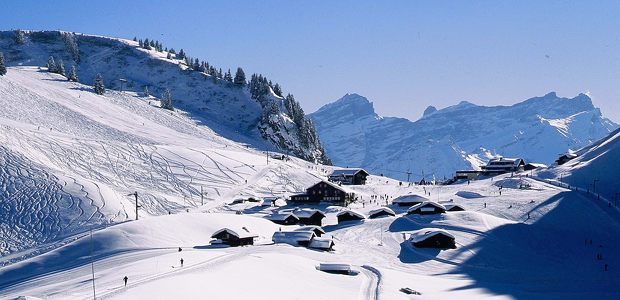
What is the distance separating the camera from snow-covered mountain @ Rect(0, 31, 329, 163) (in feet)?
532

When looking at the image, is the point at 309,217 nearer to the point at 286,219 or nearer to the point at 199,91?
the point at 286,219

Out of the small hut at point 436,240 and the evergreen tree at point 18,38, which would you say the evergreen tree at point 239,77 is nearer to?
the evergreen tree at point 18,38

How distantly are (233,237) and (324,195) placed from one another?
3543 centimetres

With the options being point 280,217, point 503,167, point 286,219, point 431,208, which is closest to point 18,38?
point 280,217

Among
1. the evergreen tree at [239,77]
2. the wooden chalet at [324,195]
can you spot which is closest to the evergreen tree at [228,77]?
the evergreen tree at [239,77]

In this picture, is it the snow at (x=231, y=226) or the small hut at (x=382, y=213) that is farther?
the small hut at (x=382, y=213)

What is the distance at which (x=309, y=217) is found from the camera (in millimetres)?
74750

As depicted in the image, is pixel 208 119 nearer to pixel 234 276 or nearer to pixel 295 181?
pixel 295 181

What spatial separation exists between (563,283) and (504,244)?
1359 centimetres

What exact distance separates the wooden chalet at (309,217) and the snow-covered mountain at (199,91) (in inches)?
2916

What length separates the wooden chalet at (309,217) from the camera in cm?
7484

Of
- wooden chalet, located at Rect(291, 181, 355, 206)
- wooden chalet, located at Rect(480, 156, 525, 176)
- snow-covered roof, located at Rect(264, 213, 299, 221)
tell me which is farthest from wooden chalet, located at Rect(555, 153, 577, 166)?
snow-covered roof, located at Rect(264, 213, 299, 221)

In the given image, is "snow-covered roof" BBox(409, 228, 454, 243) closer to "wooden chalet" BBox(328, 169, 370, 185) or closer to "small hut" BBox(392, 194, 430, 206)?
"small hut" BBox(392, 194, 430, 206)

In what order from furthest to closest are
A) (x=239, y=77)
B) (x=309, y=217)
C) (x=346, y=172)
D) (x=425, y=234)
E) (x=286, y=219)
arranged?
(x=239, y=77) < (x=346, y=172) < (x=309, y=217) < (x=286, y=219) < (x=425, y=234)
